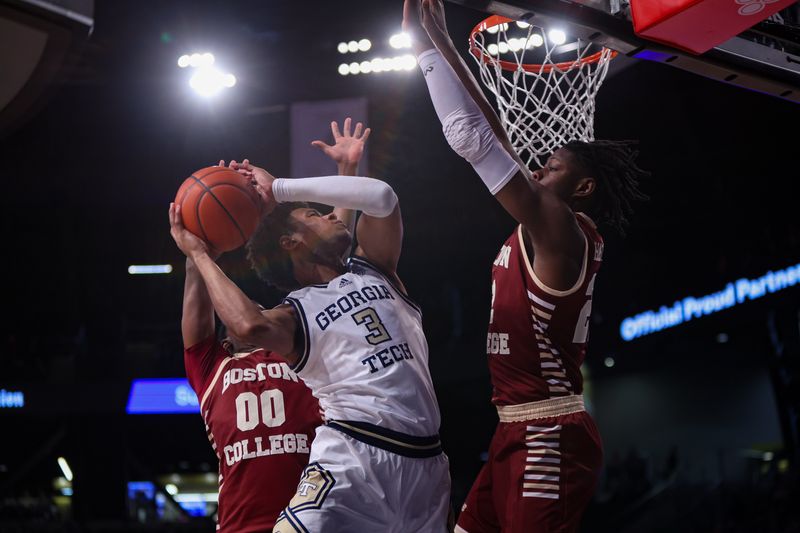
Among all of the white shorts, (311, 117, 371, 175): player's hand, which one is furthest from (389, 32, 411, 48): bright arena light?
the white shorts

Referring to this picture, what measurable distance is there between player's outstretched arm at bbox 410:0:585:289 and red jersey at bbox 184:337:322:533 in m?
1.14

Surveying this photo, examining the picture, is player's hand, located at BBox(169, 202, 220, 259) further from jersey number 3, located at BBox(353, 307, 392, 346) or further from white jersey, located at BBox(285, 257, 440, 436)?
jersey number 3, located at BBox(353, 307, 392, 346)

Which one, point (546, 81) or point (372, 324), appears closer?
point (372, 324)

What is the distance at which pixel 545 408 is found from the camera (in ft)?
10.5

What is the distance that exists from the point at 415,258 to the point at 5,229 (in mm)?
7005

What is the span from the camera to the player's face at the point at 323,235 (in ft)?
11.6

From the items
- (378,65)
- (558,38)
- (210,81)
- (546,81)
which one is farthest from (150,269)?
(558,38)

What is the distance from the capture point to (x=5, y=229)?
49.6 feet

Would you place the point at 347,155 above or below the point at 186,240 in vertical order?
above

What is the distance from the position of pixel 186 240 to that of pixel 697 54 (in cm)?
203

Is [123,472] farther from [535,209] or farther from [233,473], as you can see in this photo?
[535,209]

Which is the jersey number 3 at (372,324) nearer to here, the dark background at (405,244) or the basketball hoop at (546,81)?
the basketball hoop at (546,81)

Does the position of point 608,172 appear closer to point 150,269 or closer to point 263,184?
point 263,184

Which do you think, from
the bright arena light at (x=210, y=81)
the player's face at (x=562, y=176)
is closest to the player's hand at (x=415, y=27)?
the player's face at (x=562, y=176)
